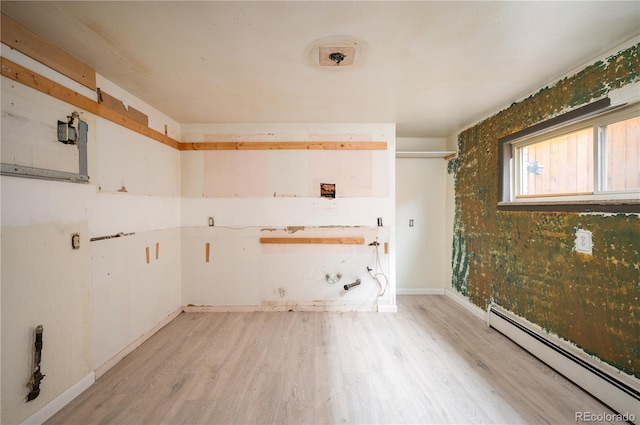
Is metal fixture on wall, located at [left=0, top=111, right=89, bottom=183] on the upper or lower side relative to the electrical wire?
upper

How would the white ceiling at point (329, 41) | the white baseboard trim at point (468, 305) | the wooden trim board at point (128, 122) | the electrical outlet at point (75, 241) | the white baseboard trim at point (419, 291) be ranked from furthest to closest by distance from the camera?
the white baseboard trim at point (419, 291) → the white baseboard trim at point (468, 305) → the electrical outlet at point (75, 241) → the wooden trim board at point (128, 122) → the white ceiling at point (329, 41)

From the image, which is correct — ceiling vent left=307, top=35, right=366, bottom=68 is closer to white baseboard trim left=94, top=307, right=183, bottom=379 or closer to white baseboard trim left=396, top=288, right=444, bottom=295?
white baseboard trim left=94, top=307, right=183, bottom=379

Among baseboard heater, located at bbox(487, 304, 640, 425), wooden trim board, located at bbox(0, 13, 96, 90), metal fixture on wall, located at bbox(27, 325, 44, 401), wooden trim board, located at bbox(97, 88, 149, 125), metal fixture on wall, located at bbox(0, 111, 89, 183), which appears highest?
wooden trim board, located at bbox(0, 13, 96, 90)

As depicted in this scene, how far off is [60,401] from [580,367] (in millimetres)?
3600

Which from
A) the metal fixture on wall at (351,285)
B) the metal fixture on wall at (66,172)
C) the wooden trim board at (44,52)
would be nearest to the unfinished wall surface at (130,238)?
the metal fixture on wall at (66,172)

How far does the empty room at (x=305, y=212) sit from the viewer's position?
A: 1.34 m

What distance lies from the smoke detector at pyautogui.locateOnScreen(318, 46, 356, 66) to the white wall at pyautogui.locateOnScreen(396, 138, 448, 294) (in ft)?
7.23

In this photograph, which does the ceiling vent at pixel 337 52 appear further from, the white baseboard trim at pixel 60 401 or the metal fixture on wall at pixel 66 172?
the white baseboard trim at pixel 60 401

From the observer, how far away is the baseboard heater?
1.42m

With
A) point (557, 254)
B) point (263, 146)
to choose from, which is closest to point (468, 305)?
point (557, 254)

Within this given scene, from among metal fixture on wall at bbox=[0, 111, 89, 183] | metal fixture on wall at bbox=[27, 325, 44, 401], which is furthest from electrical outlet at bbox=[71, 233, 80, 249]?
metal fixture on wall at bbox=[27, 325, 44, 401]

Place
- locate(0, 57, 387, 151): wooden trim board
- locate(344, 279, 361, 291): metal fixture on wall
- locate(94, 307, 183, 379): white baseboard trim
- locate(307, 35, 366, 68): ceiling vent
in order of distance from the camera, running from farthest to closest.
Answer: locate(344, 279, 361, 291): metal fixture on wall < locate(94, 307, 183, 379): white baseboard trim < locate(307, 35, 366, 68): ceiling vent < locate(0, 57, 387, 151): wooden trim board

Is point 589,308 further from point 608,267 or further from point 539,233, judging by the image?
point 539,233

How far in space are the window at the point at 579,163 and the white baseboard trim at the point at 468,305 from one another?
1290 millimetres
